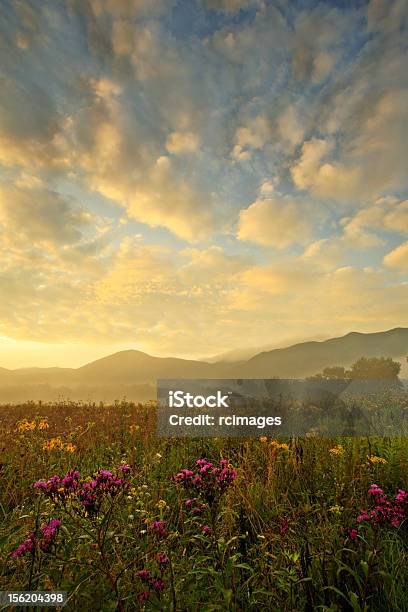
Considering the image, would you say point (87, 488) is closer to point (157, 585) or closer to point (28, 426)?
point (157, 585)

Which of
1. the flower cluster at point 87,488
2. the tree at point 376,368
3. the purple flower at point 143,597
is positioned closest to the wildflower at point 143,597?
the purple flower at point 143,597

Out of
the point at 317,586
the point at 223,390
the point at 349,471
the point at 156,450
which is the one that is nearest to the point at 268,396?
the point at 223,390

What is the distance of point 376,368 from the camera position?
19062 millimetres

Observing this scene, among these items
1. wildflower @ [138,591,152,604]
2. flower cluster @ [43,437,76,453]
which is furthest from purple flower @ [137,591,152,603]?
flower cluster @ [43,437,76,453]

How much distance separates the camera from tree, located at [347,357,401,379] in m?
18.6

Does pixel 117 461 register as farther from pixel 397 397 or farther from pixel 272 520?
pixel 397 397

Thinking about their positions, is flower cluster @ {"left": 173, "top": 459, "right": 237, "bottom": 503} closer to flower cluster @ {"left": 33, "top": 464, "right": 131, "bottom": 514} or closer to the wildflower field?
the wildflower field

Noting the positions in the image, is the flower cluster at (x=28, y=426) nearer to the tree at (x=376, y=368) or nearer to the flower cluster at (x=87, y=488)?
the flower cluster at (x=87, y=488)

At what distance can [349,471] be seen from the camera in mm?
6035

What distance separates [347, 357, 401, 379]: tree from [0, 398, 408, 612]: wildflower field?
447 inches

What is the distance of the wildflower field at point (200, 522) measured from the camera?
298 cm

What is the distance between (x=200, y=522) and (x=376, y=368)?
53.9ft

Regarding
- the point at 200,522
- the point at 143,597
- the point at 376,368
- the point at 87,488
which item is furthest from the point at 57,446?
the point at 376,368

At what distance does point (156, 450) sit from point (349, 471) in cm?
398
